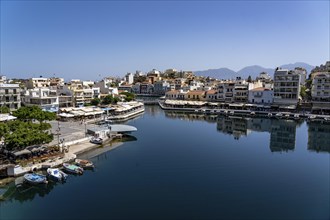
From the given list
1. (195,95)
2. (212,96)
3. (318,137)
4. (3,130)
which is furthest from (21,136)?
(195,95)

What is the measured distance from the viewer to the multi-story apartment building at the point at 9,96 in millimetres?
49938

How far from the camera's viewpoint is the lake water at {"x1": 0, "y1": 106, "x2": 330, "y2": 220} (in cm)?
1911

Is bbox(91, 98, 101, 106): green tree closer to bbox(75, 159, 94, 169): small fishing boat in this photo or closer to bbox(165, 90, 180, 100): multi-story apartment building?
bbox(165, 90, 180, 100): multi-story apartment building

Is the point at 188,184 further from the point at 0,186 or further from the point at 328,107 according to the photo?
the point at 328,107

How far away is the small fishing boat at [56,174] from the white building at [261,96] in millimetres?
61228

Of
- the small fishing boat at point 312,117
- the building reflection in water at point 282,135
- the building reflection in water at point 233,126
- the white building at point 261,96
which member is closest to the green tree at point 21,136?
the building reflection in water at point 282,135

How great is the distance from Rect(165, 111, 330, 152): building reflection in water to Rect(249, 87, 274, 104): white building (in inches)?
458

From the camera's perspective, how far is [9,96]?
50906 mm

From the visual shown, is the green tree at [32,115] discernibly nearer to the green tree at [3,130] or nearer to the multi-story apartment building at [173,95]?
the green tree at [3,130]

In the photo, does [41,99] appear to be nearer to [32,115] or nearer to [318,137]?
[32,115]

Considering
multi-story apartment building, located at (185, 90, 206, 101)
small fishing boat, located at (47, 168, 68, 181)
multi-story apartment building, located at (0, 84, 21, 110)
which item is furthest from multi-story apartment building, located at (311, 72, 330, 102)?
multi-story apartment building, located at (0, 84, 21, 110)

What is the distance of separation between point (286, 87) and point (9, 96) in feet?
210

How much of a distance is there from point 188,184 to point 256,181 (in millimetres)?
6445

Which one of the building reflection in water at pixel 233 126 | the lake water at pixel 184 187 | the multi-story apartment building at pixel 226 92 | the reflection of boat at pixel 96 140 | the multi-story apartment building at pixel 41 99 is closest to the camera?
the lake water at pixel 184 187
